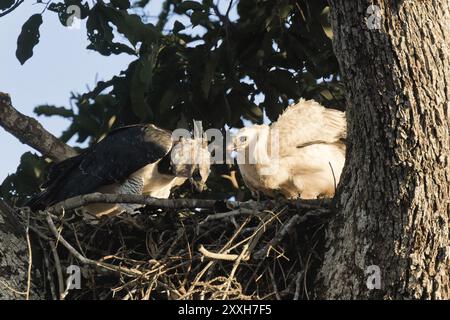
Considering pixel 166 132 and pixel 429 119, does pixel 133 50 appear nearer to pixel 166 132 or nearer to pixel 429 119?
pixel 166 132

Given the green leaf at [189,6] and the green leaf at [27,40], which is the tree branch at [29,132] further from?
the green leaf at [189,6]

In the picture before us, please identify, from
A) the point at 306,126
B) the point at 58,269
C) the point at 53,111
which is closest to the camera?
the point at 58,269

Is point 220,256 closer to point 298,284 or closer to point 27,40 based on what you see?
point 298,284

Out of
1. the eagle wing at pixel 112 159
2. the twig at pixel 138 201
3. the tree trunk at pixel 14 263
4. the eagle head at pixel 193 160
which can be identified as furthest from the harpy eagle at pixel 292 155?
the tree trunk at pixel 14 263

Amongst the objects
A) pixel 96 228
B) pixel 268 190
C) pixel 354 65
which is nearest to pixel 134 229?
pixel 96 228

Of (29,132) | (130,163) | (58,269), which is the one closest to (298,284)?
(58,269)

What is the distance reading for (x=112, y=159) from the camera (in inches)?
289

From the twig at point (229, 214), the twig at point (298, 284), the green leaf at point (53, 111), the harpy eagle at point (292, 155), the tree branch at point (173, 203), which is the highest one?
the green leaf at point (53, 111)

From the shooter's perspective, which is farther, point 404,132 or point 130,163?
point 130,163

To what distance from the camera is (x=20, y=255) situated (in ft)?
18.1

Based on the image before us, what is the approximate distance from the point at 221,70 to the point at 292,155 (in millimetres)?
789

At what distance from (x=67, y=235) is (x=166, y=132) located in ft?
5.29

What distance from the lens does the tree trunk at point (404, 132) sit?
5027 millimetres

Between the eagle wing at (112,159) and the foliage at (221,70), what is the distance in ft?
0.43
